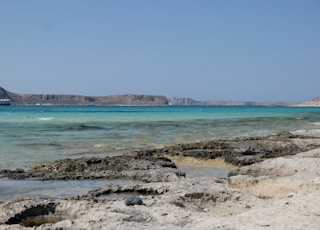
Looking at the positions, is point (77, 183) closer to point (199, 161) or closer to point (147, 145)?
point (199, 161)

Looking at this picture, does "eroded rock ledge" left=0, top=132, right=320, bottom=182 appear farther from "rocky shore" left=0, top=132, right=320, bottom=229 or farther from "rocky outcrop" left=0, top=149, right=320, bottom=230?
"rocky outcrop" left=0, top=149, right=320, bottom=230

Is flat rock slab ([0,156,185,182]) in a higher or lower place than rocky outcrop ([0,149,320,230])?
lower

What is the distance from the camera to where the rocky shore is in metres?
7.81

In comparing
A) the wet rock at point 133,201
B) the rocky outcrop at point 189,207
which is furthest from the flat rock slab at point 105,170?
the wet rock at point 133,201

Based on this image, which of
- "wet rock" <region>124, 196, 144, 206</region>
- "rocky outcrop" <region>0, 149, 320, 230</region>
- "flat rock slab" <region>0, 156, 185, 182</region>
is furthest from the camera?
"flat rock slab" <region>0, 156, 185, 182</region>

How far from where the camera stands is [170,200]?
9.96 meters

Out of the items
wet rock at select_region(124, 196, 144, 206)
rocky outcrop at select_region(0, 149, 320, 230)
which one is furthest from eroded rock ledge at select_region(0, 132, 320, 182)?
wet rock at select_region(124, 196, 144, 206)

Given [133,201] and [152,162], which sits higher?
[133,201]

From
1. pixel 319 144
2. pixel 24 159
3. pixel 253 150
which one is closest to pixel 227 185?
pixel 253 150

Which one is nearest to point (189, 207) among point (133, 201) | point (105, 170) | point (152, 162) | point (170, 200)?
point (170, 200)

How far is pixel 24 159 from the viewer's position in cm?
1870

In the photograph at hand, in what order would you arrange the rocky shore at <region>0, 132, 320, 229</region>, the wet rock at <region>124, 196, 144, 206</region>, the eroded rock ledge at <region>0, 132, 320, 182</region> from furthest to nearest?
the eroded rock ledge at <region>0, 132, 320, 182</region>
the wet rock at <region>124, 196, 144, 206</region>
the rocky shore at <region>0, 132, 320, 229</region>

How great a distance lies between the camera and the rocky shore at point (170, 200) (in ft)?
25.6

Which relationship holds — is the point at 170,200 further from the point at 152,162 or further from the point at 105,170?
the point at 152,162
